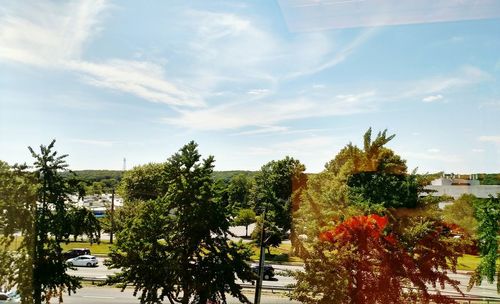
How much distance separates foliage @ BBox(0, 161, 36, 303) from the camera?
1259 centimetres

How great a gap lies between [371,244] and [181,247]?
20.3 ft

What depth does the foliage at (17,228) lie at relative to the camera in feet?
41.3

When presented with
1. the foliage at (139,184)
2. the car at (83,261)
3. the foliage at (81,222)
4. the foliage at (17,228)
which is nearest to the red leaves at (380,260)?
the foliage at (81,222)

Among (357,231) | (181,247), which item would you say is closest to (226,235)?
(181,247)

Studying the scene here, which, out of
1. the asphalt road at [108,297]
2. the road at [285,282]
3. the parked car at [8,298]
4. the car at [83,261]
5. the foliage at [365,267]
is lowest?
the road at [285,282]

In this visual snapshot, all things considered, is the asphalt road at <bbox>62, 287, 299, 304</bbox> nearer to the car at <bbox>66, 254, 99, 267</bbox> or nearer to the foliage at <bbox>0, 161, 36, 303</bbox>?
the car at <bbox>66, 254, 99, 267</bbox>

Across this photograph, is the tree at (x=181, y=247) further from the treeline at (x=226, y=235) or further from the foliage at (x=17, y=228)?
the foliage at (x=17, y=228)

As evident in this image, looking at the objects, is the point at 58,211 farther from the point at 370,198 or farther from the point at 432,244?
the point at 432,244

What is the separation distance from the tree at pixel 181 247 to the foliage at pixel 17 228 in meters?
2.65

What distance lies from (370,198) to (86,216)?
1047 cm

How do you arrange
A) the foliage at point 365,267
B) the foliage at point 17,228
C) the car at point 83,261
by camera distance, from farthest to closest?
the car at point 83,261
the foliage at point 17,228
the foliage at point 365,267

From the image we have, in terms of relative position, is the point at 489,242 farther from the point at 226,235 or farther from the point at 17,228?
the point at 17,228

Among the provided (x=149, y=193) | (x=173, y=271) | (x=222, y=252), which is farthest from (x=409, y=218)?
(x=149, y=193)

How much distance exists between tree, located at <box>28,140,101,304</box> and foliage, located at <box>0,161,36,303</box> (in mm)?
207
